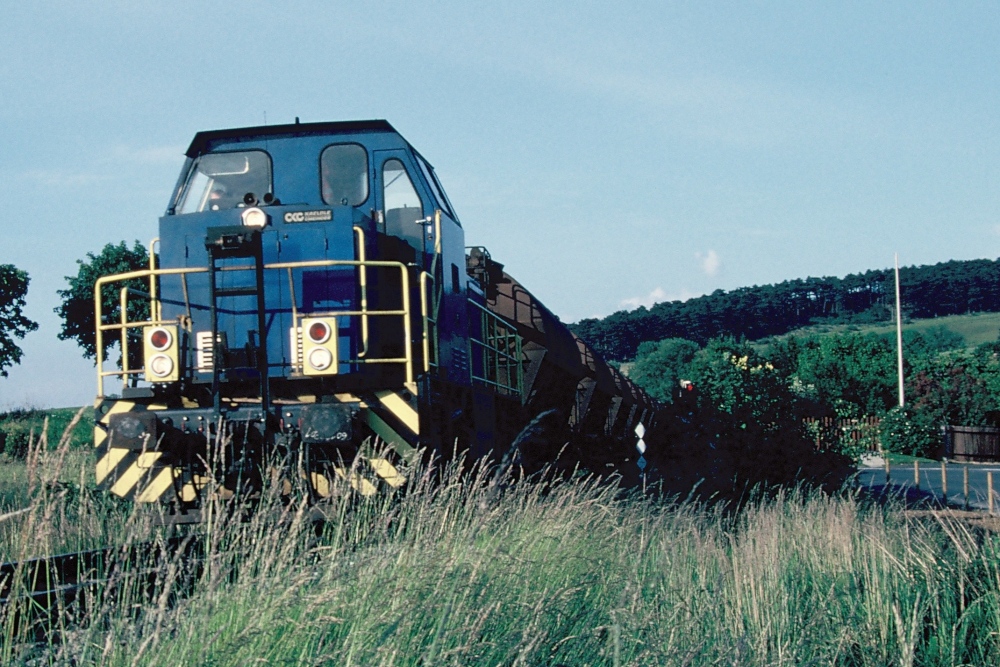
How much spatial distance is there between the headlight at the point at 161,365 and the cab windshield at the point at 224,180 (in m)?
1.89

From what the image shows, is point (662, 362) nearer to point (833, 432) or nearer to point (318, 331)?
point (833, 432)

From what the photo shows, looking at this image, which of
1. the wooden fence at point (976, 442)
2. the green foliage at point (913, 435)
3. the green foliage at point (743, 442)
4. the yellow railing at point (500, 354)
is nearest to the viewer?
the yellow railing at point (500, 354)

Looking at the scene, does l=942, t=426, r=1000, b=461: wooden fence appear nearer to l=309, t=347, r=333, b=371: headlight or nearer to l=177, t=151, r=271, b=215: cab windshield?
l=177, t=151, r=271, b=215: cab windshield

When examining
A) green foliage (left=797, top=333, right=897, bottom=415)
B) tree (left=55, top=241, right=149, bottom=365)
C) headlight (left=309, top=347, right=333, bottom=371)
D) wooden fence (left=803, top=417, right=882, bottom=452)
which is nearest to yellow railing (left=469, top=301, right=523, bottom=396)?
headlight (left=309, top=347, right=333, bottom=371)

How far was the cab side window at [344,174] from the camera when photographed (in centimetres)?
911

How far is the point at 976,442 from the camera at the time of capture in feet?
123

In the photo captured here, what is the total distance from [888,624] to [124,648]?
446cm

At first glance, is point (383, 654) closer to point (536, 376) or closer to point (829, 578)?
point (829, 578)

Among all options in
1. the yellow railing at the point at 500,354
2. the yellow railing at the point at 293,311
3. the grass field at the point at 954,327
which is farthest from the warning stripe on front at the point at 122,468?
the grass field at the point at 954,327

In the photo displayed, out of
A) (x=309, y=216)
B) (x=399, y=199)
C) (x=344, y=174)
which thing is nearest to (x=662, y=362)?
(x=399, y=199)

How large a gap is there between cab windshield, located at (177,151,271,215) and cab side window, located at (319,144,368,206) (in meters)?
0.53

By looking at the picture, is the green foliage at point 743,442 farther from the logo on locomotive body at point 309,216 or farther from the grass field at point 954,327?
the grass field at point 954,327

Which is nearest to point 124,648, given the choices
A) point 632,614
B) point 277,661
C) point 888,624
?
point 277,661

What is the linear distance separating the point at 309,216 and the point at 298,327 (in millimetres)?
1006
